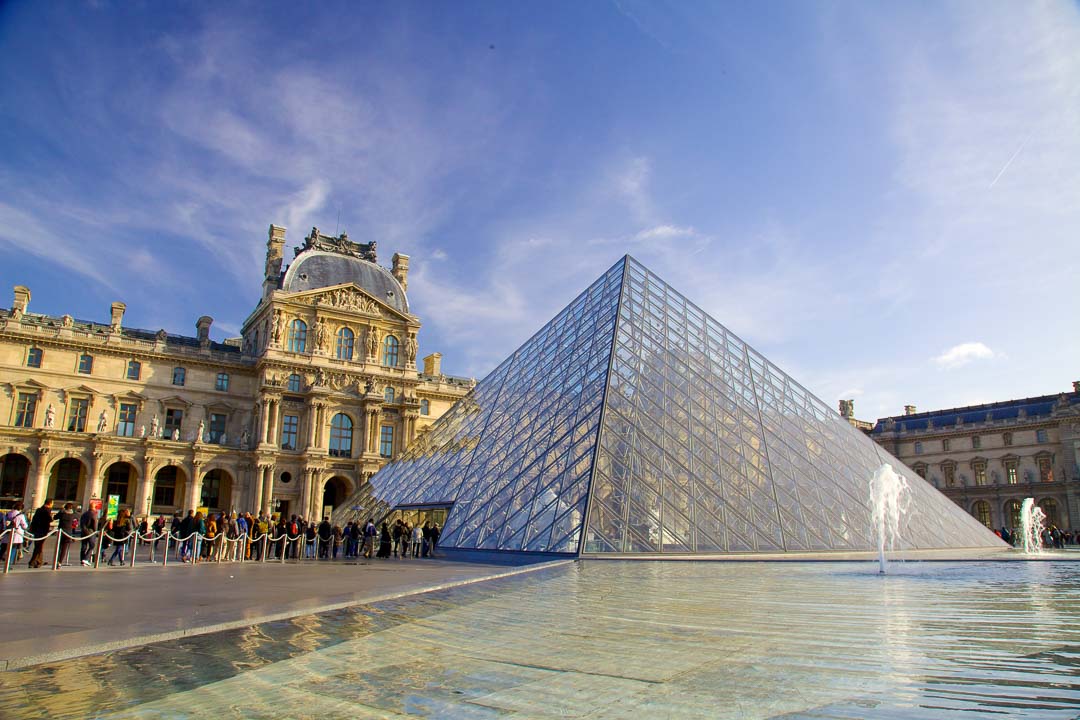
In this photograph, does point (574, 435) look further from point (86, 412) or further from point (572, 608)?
point (86, 412)

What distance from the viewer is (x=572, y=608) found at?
657cm

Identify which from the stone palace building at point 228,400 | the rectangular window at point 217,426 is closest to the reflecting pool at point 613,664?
the stone palace building at point 228,400

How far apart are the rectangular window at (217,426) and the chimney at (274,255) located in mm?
8494

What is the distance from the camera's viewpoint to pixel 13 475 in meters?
36.5

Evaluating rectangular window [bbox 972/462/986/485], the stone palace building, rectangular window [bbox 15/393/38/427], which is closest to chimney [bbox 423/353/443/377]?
the stone palace building

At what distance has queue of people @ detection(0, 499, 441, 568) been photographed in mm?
13344

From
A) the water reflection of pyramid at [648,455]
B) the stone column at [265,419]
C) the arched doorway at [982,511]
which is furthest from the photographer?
the arched doorway at [982,511]

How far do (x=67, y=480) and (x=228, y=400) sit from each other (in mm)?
8913

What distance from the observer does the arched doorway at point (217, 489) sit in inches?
1618

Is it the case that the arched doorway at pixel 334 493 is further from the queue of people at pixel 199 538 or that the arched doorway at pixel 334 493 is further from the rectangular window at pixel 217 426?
the queue of people at pixel 199 538

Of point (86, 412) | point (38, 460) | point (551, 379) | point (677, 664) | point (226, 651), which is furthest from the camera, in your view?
point (86, 412)

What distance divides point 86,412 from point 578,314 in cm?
2869

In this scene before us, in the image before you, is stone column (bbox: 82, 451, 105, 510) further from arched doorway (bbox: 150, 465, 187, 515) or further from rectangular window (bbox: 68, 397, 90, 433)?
arched doorway (bbox: 150, 465, 187, 515)

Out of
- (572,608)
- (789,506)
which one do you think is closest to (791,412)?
(789,506)
